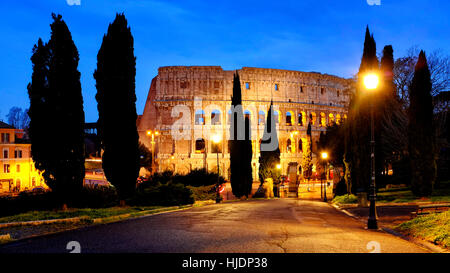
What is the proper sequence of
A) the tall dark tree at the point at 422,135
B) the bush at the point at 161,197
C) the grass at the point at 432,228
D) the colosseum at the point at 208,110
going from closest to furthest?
the grass at the point at 432,228 → the bush at the point at 161,197 → the tall dark tree at the point at 422,135 → the colosseum at the point at 208,110

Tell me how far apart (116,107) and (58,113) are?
3328 mm

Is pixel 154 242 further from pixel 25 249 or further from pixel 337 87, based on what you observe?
pixel 337 87

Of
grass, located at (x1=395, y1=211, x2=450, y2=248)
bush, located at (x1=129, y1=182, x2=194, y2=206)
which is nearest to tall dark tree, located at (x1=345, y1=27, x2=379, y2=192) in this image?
bush, located at (x1=129, y1=182, x2=194, y2=206)

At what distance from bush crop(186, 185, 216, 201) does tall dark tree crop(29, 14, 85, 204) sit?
10.7 metres

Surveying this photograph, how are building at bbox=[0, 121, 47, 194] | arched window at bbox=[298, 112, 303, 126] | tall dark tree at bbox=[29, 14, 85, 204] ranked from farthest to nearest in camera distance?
arched window at bbox=[298, 112, 303, 126]
building at bbox=[0, 121, 47, 194]
tall dark tree at bbox=[29, 14, 85, 204]

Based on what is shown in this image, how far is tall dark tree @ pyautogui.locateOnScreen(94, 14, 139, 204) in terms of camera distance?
58.9 feet

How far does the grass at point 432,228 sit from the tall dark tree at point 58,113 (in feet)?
42.3

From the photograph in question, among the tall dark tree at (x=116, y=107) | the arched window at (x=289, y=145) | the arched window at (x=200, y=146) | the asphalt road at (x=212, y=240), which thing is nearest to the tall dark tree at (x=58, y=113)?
the tall dark tree at (x=116, y=107)

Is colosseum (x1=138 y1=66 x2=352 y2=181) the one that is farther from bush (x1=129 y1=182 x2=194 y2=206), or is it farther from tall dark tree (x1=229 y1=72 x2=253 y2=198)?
bush (x1=129 y1=182 x2=194 y2=206)

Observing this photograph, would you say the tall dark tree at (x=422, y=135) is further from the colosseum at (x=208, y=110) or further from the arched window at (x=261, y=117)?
the arched window at (x=261, y=117)

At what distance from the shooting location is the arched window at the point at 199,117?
62.3 m

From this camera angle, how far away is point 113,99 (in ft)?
59.1

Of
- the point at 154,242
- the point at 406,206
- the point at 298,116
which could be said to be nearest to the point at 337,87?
the point at 298,116

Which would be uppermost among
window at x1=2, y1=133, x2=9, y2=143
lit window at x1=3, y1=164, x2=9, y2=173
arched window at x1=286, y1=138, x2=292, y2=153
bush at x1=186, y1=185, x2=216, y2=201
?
window at x1=2, y1=133, x2=9, y2=143
